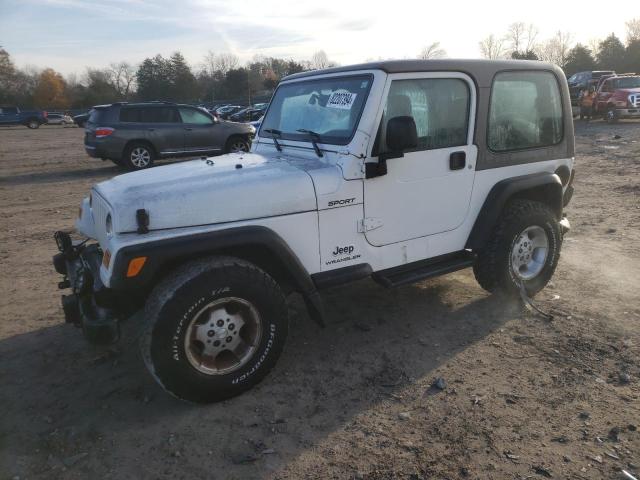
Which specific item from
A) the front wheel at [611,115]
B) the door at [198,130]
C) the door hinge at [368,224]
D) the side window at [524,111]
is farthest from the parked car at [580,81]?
the door hinge at [368,224]

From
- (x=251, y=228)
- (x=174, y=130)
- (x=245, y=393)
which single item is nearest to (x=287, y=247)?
(x=251, y=228)

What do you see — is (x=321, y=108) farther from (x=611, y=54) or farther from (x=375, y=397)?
(x=611, y=54)

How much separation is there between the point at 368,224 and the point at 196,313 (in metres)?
1.37

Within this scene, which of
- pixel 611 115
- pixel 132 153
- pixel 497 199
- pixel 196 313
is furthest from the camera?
pixel 611 115

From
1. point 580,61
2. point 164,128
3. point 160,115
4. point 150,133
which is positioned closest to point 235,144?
point 164,128

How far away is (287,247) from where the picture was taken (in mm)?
3145

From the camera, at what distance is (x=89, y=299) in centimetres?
321

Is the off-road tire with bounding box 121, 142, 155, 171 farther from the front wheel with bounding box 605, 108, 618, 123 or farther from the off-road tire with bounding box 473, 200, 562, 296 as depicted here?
the front wheel with bounding box 605, 108, 618, 123

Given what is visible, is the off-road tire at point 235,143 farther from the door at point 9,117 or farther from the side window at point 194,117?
the door at point 9,117

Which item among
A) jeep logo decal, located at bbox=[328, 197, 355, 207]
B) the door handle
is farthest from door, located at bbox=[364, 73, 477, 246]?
jeep logo decal, located at bbox=[328, 197, 355, 207]

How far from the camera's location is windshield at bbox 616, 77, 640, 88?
64.2 ft

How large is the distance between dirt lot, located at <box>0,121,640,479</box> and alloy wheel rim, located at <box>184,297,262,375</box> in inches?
10.8

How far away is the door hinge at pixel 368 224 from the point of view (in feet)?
11.5

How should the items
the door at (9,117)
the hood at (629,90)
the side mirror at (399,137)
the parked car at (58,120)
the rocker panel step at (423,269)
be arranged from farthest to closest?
the parked car at (58,120) < the door at (9,117) < the hood at (629,90) < the rocker panel step at (423,269) < the side mirror at (399,137)
